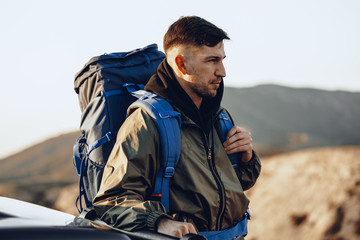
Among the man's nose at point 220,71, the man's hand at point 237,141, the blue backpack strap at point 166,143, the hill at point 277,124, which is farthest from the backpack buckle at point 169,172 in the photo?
the hill at point 277,124

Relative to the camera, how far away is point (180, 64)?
2488 mm

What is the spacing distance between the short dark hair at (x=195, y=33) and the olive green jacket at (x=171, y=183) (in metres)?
0.46

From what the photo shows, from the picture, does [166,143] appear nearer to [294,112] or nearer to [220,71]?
[220,71]

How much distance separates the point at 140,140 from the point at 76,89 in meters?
1.04

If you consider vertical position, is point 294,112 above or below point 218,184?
below

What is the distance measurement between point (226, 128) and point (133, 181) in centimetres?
81

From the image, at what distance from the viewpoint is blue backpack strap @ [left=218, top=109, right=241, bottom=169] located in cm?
263

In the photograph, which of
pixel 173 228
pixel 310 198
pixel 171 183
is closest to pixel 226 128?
pixel 171 183

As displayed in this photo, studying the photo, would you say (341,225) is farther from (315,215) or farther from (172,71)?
(172,71)

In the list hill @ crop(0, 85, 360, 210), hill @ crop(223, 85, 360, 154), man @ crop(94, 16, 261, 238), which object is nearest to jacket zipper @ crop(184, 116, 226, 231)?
man @ crop(94, 16, 261, 238)

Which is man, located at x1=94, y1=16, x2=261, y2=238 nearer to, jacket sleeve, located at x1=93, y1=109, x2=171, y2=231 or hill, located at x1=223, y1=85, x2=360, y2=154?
jacket sleeve, located at x1=93, y1=109, x2=171, y2=231

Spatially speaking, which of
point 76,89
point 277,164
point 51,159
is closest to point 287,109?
point 51,159

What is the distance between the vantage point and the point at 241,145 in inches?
102

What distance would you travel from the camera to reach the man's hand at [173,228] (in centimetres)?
188
